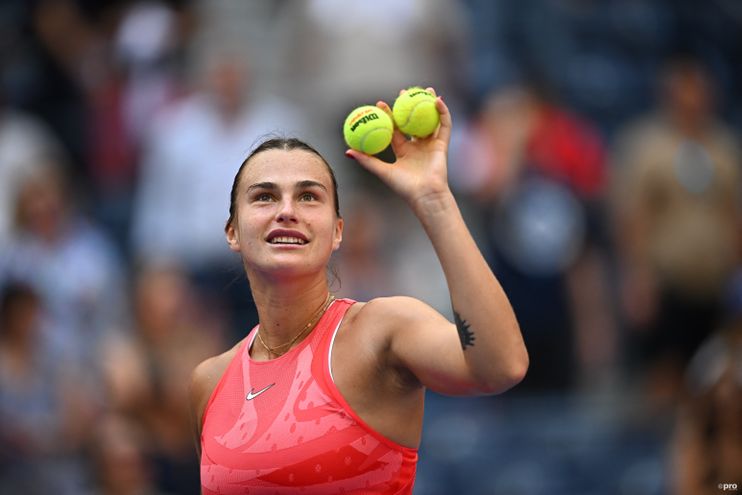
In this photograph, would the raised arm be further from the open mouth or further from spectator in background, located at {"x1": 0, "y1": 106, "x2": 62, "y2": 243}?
spectator in background, located at {"x1": 0, "y1": 106, "x2": 62, "y2": 243}

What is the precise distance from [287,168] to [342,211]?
4.91 meters

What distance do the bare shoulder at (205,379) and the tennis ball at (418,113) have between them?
46.9 inches

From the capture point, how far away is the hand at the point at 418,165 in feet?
12.4

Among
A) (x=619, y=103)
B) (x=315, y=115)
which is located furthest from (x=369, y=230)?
(x=619, y=103)

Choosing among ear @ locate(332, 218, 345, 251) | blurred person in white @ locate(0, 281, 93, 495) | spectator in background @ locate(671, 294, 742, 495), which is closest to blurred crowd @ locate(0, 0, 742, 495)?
blurred person in white @ locate(0, 281, 93, 495)

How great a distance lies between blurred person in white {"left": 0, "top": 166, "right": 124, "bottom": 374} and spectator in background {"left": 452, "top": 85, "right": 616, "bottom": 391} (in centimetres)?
281

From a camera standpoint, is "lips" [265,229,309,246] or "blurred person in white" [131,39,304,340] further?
"blurred person in white" [131,39,304,340]

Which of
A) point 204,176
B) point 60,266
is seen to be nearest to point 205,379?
point 60,266

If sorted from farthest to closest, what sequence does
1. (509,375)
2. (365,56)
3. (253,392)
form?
(365,56) < (253,392) < (509,375)

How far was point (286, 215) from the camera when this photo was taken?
13.7 feet

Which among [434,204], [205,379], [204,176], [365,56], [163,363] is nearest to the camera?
[434,204]

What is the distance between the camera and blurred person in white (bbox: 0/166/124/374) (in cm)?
909

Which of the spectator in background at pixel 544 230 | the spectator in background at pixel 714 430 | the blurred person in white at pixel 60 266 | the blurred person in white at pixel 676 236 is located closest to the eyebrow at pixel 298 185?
the spectator in background at pixel 714 430

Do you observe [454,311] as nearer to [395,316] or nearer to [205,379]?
[395,316]
